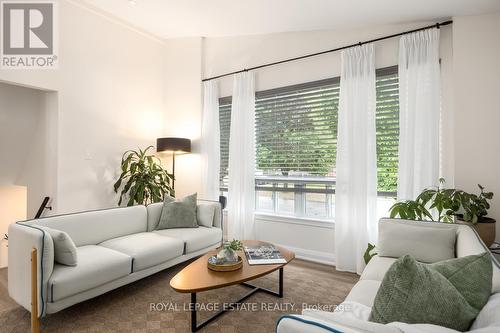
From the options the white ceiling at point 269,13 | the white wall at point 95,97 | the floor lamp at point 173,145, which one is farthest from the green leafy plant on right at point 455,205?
the white wall at point 95,97

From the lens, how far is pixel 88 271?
2271 mm

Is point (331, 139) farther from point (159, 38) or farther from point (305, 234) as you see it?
point (159, 38)

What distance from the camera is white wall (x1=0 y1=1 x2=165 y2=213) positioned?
368 cm

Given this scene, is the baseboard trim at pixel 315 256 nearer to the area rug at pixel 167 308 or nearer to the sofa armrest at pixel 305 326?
the area rug at pixel 167 308

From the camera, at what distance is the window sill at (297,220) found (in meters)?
3.71

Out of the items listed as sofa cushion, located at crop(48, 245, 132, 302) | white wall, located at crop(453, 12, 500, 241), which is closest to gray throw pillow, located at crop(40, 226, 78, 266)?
sofa cushion, located at crop(48, 245, 132, 302)

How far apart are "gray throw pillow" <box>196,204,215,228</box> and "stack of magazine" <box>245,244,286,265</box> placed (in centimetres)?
98

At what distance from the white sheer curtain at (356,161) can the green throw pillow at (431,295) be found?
2120 mm

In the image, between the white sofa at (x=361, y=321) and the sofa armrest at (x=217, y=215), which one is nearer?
the white sofa at (x=361, y=321)

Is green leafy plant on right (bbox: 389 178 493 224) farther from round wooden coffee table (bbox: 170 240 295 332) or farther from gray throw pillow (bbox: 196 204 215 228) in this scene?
gray throw pillow (bbox: 196 204 215 228)

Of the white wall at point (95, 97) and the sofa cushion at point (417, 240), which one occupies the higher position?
the white wall at point (95, 97)

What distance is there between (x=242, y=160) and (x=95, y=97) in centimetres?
230

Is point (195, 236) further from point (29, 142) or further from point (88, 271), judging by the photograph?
point (29, 142)

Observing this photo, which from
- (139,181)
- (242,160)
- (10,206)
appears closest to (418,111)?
(242,160)
